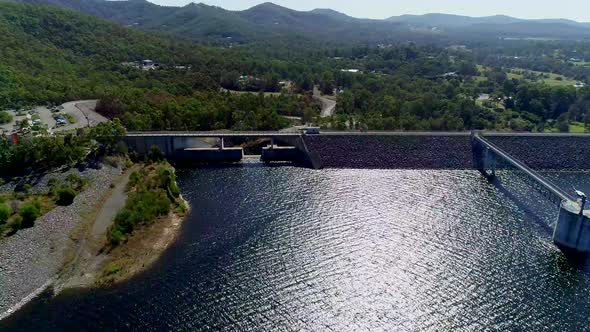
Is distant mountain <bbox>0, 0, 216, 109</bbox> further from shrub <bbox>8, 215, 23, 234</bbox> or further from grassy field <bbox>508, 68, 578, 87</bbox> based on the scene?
grassy field <bbox>508, 68, 578, 87</bbox>

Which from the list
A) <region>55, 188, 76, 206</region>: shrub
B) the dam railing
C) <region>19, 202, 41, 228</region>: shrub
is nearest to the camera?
<region>19, 202, 41, 228</region>: shrub

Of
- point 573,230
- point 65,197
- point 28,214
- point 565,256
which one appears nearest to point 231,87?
point 65,197

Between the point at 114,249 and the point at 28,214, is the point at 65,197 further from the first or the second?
the point at 114,249

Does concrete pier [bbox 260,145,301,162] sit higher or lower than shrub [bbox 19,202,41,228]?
lower

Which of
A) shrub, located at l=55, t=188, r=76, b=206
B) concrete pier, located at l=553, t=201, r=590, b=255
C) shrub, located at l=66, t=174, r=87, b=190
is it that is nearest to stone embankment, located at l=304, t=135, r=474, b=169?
concrete pier, located at l=553, t=201, r=590, b=255

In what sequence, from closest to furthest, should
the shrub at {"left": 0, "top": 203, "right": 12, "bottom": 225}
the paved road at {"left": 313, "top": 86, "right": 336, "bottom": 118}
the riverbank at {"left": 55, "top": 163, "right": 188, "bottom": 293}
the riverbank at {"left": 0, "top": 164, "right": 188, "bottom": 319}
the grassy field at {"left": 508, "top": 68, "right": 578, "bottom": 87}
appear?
1. the riverbank at {"left": 0, "top": 164, "right": 188, "bottom": 319}
2. the riverbank at {"left": 55, "top": 163, "right": 188, "bottom": 293}
3. the shrub at {"left": 0, "top": 203, "right": 12, "bottom": 225}
4. the paved road at {"left": 313, "top": 86, "right": 336, "bottom": 118}
5. the grassy field at {"left": 508, "top": 68, "right": 578, "bottom": 87}

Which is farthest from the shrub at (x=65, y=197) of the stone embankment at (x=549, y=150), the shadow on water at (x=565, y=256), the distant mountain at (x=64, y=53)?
the stone embankment at (x=549, y=150)

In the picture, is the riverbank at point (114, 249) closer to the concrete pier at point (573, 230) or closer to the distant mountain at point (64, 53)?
the concrete pier at point (573, 230)
